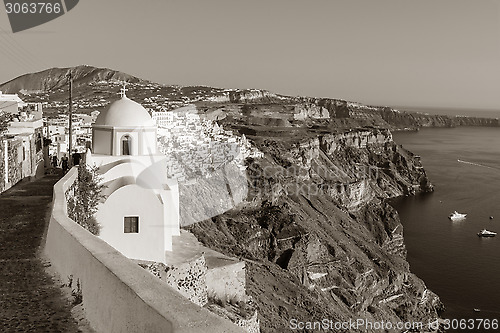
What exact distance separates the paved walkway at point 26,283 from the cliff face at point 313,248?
12150 millimetres

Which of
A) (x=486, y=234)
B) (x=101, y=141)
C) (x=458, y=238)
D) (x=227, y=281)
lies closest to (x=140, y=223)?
(x=101, y=141)

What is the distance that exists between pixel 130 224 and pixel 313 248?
2297 centimetres

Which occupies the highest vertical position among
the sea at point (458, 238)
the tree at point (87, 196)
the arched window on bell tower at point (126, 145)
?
the arched window on bell tower at point (126, 145)

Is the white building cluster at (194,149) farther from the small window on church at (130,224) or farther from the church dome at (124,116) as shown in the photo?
the small window on church at (130,224)

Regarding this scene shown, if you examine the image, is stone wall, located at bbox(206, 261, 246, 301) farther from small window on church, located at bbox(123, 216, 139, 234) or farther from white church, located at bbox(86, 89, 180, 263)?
small window on church, located at bbox(123, 216, 139, 234)

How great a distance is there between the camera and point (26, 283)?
6500 mm

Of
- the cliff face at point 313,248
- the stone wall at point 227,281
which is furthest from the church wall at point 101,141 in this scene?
the cliff face at point 313,248

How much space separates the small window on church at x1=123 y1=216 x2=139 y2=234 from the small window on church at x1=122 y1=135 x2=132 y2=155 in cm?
245

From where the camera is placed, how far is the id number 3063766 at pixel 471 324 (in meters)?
33.5

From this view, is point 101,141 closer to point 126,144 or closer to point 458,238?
point 126,144

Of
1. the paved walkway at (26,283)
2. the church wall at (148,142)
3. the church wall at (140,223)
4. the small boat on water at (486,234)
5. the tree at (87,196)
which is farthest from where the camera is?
the small boat on water at (486,234)

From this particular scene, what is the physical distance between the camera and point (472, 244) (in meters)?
52.5

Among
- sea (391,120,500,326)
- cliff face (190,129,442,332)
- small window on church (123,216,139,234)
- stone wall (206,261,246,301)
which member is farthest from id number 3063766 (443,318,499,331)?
small window on church (123,216,139,234)

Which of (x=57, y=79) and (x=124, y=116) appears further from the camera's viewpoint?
(x=57, y=79)
